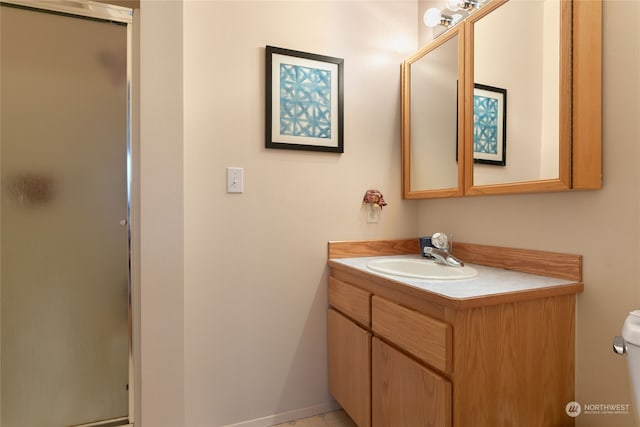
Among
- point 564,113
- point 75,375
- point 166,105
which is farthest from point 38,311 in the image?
point 564,113

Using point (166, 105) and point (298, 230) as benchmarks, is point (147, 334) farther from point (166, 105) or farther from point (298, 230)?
point (166, 105)

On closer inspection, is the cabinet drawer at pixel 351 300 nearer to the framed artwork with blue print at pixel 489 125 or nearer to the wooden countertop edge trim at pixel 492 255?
the wooden countertop edge trim at pixel 492 255

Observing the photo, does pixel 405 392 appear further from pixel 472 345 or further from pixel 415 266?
pixel 415 266

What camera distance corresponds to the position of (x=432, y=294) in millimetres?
993

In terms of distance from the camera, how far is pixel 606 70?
1064mm

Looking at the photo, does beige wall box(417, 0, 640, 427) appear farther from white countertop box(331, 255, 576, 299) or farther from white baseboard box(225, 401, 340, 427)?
white baseboard box(225, 401, 340, 427)

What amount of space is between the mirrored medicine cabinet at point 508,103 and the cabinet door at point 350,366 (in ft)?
2.60

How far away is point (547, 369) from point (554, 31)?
3.76 feet

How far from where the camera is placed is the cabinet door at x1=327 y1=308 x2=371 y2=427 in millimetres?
1362

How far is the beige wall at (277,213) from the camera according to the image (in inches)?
41.9

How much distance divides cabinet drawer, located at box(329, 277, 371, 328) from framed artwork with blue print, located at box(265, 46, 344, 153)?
70 cm
